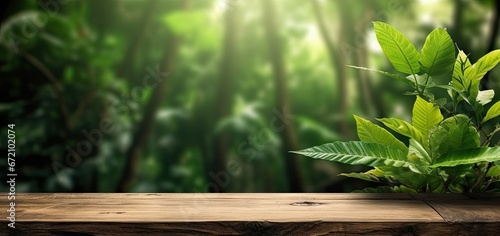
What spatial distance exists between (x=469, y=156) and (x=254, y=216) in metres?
0.32

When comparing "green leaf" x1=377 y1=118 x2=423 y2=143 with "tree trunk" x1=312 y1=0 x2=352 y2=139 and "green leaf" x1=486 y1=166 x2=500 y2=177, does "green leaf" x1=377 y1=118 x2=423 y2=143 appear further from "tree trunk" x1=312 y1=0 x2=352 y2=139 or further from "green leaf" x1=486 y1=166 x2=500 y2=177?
"tree trunk" x1=312 y1=0 x2=352 y2=139

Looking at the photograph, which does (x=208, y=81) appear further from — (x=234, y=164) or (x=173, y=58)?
(x=234, y=164)

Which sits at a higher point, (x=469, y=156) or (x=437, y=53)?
(x=437, y=53)

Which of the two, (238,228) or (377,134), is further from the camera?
(377,134)

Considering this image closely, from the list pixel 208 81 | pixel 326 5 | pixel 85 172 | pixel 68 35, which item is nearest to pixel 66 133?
pixel 85 172

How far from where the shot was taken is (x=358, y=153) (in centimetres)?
71

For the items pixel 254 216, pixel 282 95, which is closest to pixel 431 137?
pixel 254 216

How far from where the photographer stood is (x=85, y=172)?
2.18 m

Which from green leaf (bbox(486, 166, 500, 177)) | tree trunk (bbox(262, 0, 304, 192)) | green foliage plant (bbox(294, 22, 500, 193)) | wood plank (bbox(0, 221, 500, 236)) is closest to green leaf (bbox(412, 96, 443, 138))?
green foliage plant (bbox(294, 22, 500, 193))

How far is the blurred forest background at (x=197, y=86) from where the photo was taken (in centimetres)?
220

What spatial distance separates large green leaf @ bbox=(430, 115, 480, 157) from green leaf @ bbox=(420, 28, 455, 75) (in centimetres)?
7

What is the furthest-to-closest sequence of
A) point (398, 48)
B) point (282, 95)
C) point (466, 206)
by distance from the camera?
1. point (282, 95)
2. point (398, 48)
3. point (466, 206)

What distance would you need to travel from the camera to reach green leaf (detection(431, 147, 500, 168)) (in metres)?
0.65

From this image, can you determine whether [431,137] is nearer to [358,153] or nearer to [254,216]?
[358,153]
